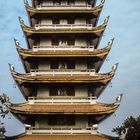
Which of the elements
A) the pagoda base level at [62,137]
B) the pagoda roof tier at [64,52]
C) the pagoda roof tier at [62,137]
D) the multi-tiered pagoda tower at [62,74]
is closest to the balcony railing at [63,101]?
the multi-tiered pagoda tower at [62,74]

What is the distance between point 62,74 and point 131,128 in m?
26.6

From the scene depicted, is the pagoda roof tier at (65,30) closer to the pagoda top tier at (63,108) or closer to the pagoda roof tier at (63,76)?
the pagoda roof tier at (63,76)

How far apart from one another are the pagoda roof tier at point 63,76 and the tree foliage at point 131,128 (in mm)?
22028

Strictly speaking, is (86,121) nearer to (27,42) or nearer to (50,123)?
(50,123)

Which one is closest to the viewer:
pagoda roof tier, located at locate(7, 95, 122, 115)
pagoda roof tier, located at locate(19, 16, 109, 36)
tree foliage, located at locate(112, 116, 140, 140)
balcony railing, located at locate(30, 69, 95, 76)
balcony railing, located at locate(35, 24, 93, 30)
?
pagoda roof tier, located at locate(7, 95, 122, 115)

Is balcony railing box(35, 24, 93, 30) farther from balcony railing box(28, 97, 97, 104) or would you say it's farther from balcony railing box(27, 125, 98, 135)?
balcony railing box(27, 125, 98, 135)

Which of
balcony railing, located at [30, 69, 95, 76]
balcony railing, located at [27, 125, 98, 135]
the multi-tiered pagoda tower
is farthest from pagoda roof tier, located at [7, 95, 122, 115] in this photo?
balcony railing, located at [30, 69, 95, 76]

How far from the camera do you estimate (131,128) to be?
5256cm

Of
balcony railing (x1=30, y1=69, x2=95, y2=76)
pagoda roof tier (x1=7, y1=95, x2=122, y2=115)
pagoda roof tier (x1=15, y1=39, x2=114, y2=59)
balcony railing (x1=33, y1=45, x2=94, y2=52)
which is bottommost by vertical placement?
pagoda roof tier (x1=7, y1=95, x2=122, y2=115)

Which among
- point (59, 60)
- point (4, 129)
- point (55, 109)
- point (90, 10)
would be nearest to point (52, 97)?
point (55, 109)

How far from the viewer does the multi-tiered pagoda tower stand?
2667 centimetres

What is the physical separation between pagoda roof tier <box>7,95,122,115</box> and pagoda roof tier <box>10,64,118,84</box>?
193cm

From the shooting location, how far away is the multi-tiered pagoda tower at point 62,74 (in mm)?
26672

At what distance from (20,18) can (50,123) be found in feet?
32.7
